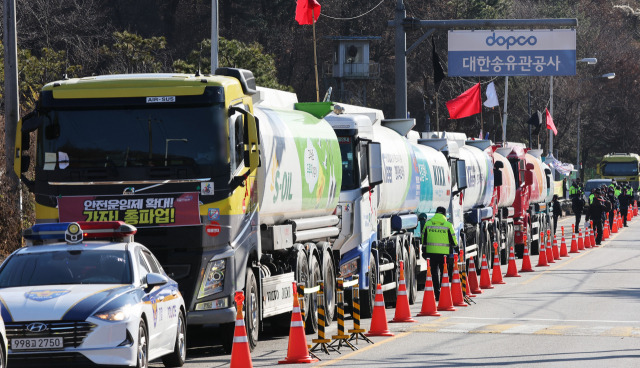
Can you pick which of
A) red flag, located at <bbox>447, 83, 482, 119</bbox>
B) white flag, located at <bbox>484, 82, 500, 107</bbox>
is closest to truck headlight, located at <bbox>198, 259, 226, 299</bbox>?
red flag, located at <bbox>447, 83, 482, 119</bbox>

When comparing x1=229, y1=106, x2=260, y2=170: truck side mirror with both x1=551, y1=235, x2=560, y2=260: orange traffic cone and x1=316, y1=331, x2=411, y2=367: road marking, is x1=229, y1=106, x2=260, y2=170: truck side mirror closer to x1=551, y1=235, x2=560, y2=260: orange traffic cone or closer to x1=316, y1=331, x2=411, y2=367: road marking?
x1=316, y1=331, x2=411, y2=367: road marking

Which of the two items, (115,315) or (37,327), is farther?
(115,315)

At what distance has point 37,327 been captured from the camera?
1152 cm

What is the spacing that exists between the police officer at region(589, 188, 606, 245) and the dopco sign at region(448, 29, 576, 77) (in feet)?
20.2

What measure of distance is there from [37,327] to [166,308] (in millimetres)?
1879

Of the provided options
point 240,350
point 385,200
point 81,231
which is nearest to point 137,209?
point 81,231

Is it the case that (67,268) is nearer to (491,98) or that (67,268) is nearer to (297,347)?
(297,347)

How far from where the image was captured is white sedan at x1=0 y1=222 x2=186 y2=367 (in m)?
11.5

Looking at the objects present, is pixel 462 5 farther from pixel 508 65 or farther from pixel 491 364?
pixel 491 364

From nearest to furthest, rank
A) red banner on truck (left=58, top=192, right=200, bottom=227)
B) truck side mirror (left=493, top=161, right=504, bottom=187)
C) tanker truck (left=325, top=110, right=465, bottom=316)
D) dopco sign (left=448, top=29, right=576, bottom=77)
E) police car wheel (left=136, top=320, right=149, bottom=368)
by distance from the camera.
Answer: police car wheel (left=136, top=320, right=149, bottom=368) < red banner on truck (left=58, top=192, right=200, bottom=227) < tanker truck (left=325, top=110, right=465, bottom=316) < truck side mirror (left=493, top=161, right=504, bottom=187) < dopco sign (left=448, top=29, right=576, bottom=77)

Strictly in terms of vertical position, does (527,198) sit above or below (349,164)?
below

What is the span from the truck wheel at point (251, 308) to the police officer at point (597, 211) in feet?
94.4

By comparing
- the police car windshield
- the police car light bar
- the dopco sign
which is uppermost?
the dopco sign

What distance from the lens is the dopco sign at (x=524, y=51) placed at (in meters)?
A: 38.1
